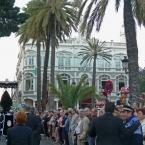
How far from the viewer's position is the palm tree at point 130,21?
24.5 m

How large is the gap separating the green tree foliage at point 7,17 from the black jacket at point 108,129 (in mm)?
14319

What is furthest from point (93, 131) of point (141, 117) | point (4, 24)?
point (4, 24)

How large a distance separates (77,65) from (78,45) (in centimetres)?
401

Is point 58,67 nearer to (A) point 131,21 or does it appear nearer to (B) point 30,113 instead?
(A) point 131,21

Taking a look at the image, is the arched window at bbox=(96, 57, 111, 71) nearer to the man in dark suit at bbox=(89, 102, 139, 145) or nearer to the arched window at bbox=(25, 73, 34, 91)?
the arched window at bbox=(25, 73, 34, 91)

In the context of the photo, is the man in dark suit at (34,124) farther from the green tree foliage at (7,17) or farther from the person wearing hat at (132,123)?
the green tree foliage at (7,17)

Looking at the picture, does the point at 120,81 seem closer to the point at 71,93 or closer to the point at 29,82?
the point at 29,82

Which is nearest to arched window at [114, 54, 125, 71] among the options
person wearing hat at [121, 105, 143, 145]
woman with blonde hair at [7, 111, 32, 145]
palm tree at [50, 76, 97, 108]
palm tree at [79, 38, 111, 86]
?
palm tree at [79, 38, 111, 86]

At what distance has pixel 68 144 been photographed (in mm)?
25688

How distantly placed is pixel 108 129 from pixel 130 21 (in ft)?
52.8

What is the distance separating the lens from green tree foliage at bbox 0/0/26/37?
23375 mm

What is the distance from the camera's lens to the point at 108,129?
9.41 metres

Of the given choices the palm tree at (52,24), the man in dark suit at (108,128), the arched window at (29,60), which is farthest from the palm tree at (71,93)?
the arched window at (29,60)

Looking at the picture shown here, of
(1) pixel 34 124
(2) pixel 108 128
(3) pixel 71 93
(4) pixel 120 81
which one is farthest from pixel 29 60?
(2) pixel 108 128
